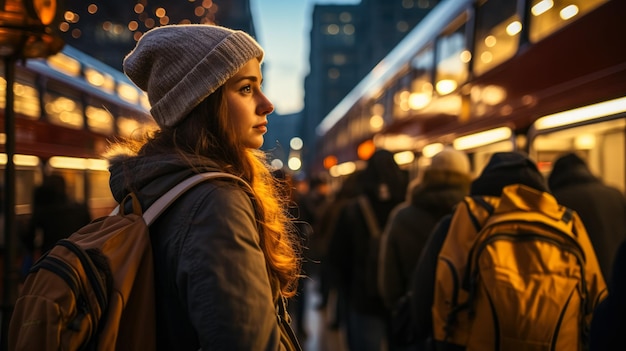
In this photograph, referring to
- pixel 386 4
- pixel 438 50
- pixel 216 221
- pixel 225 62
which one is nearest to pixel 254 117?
pixel 225 62

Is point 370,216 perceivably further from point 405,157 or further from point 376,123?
point 376,123

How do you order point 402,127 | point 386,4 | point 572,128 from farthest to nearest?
point 386,4 < point 402,127 < point 572,128

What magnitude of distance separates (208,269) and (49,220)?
4.94 m

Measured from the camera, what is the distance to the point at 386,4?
76812 mm


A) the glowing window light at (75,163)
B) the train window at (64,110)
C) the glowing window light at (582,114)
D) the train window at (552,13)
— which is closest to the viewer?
the glowing window light at (582,114)

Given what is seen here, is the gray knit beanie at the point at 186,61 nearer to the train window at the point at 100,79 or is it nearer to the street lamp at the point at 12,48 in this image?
the street lamp at the point at 12,48

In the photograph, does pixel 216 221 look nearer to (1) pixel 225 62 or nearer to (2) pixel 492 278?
(1) pixel 225 62

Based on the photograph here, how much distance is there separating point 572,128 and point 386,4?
3016 inches

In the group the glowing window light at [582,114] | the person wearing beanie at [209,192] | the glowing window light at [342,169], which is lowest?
the person wearing beanie at [209,192]

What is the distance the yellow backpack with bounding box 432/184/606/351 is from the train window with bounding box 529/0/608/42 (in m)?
2.40

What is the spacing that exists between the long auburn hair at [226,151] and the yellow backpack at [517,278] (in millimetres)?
1005

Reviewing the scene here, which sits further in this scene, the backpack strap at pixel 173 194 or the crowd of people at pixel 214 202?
the backpack strap at pixel 173 194

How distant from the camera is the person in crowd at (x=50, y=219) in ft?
18.0

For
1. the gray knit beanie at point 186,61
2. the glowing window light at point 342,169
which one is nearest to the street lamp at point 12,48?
the gray knit beanie at point 186,61
